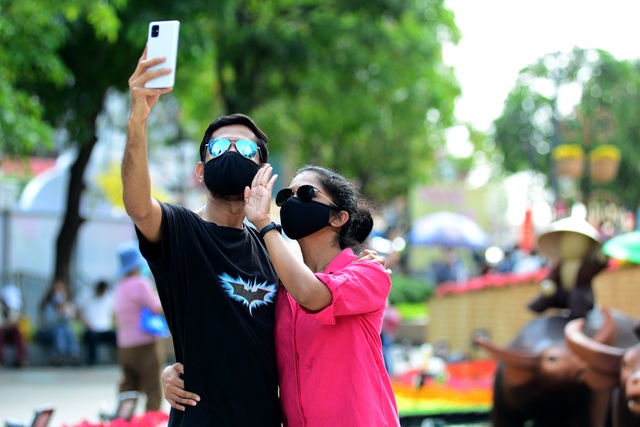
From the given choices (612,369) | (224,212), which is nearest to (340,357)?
(224,212)

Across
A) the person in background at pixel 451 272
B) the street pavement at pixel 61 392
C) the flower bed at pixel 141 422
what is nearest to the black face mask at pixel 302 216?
the flower bed at pixel 141 422

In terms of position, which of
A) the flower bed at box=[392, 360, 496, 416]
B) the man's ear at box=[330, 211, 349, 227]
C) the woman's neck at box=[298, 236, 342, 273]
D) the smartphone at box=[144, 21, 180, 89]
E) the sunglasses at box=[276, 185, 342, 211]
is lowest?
the flower bed at box=[392, 360, 496, 416]

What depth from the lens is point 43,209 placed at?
2156 centimetres

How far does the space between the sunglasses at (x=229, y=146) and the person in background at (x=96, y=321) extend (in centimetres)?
1506

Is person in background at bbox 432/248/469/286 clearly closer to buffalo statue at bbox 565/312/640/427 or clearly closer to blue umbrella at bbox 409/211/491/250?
blue umbrella at bbox 409/211/491/250

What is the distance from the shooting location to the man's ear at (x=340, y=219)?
405cm

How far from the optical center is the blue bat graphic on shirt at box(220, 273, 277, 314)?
3.95 metres

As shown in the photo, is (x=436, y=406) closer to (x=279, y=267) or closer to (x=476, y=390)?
(x=476, y=390)

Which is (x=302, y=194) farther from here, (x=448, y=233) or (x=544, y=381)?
(x=448, y=233)

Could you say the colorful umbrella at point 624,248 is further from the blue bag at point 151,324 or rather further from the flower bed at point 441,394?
the blue bag at point 151,324

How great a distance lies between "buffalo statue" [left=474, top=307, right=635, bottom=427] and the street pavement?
4099mm

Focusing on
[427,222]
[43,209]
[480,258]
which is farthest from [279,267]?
[480,258]

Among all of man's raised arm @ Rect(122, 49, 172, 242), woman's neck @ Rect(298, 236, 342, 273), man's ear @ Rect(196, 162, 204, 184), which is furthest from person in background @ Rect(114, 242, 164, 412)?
man's raised arm @ Rect(122, 49, 172, 242)

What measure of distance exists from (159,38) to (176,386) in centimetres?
130
